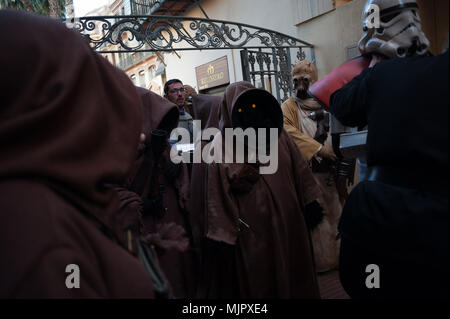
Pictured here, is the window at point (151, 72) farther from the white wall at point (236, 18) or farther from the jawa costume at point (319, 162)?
the jawa costume at point (319, 162)

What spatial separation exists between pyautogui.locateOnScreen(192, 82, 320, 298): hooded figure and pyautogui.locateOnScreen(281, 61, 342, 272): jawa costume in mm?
1162

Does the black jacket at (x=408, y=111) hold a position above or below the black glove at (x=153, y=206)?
above

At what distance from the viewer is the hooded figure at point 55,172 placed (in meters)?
0.93

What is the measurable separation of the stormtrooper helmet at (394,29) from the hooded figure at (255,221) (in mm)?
1084

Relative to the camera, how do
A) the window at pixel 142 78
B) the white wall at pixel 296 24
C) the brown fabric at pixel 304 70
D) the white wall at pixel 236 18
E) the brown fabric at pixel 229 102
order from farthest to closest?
the window at pixel 142 78 → the white wall at pixel 236 18 → the white wall at pixel 296 24 → the brown fabric at pixel 304 70 → the brown fabric at pixel 229 102

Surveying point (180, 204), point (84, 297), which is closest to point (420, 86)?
point (84, 297)

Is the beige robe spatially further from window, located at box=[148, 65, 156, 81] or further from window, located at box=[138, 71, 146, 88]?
window, located at box=[138, 71, 146, 88]

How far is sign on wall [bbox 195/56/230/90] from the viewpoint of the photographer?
9.94 metres

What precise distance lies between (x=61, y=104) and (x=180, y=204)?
2.31m

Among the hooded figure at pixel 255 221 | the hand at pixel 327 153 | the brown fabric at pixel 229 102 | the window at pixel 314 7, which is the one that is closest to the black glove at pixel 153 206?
the hooded figure at pixel 255 221

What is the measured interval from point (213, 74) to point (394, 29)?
8.89 meters
